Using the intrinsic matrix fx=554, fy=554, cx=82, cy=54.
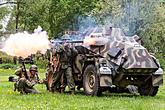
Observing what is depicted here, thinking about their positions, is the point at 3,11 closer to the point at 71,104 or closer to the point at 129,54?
the point at 129,54

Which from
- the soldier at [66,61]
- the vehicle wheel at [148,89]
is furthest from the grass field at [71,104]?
the soldier at [66,61]

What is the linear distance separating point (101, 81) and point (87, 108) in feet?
12.3

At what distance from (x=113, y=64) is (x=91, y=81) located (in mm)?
1199

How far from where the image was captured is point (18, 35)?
20719mm

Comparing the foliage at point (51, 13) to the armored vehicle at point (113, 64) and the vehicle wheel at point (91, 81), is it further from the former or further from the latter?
the vehicle wheel at point (91, 81)

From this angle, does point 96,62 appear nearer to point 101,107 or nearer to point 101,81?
point 101,81

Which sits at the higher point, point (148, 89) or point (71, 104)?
point (148, 89)

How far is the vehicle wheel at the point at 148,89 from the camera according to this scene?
19.5m

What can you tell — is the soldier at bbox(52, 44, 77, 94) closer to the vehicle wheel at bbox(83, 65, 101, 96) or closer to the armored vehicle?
the armored vehicle

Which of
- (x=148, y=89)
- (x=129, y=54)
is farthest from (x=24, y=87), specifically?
(x=148, y=89)

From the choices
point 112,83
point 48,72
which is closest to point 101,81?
point 112,83

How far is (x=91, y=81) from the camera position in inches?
753

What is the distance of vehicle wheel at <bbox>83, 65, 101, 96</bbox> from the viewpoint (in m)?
18.5

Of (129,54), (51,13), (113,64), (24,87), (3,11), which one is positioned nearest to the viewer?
(129,54)
